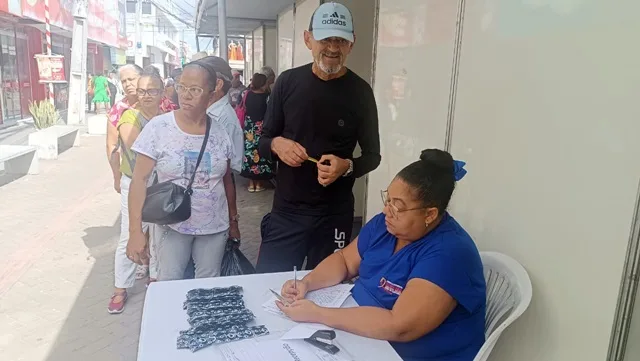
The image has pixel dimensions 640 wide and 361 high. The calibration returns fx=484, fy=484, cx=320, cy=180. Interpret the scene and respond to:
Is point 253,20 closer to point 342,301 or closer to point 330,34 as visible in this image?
point 330,34

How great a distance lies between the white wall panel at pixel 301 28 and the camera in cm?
554

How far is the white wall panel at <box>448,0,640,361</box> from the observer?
4.89 feet

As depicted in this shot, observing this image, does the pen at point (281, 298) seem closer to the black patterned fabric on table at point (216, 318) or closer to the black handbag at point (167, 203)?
the black patterned fabric on table at point (216, 318)

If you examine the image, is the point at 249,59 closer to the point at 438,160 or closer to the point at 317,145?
the point at 317,145

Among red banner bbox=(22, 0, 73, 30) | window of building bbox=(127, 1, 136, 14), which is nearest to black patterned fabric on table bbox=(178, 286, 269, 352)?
red banner bbox=(22, 0, 73, 30)

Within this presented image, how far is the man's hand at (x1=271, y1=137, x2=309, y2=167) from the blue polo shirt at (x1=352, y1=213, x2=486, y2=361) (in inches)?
24.7

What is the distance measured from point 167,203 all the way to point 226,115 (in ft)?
2.63

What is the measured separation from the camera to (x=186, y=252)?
2.48 meters

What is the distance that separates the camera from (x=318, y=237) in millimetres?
2396

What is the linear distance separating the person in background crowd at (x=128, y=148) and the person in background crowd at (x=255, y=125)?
3018 millimetres

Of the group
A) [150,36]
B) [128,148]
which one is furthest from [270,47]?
[150,36]

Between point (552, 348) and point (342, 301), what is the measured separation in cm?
78

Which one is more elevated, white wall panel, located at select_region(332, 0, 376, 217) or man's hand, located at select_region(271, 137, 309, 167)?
white wall panel, located at select_region(332, 0, 376, 217)

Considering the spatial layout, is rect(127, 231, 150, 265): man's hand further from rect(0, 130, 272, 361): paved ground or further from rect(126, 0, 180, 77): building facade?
rect(126, 0, 180, 77): building facade
